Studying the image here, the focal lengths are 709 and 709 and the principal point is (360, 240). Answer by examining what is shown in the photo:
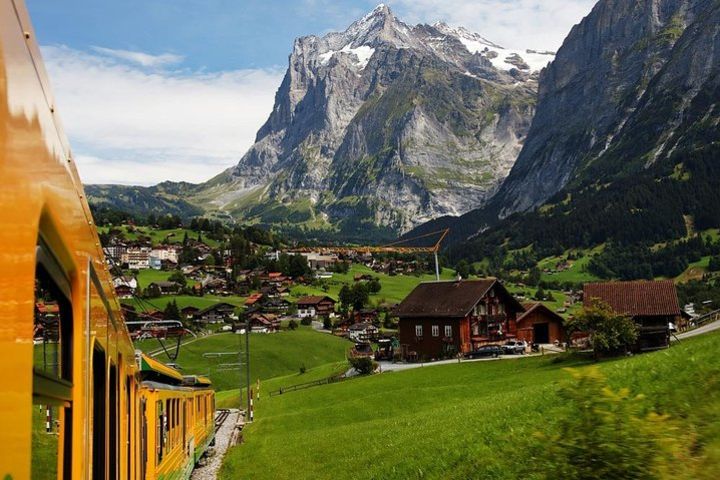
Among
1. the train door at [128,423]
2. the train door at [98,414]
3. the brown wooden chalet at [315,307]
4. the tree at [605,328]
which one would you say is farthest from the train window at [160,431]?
the brown wooden chalet at [315,307]

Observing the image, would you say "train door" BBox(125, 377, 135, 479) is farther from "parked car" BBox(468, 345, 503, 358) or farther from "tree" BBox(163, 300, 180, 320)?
"tree" BBox(163, 300, 180, 320)

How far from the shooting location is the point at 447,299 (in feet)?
285

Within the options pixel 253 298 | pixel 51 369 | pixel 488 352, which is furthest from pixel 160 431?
pixel 253 298

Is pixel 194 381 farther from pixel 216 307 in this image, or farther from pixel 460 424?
pixel 216 307

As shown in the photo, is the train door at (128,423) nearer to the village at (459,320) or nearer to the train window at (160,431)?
the train window at (160,431)

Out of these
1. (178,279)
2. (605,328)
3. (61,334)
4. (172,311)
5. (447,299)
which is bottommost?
(605,328)

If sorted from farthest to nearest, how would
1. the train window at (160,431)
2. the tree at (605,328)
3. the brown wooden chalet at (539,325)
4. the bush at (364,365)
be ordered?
the brown wooden chalet at (539,325), the bush at (364,365), the tree at (605,328), the train window at (160,431)

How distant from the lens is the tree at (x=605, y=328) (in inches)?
1989

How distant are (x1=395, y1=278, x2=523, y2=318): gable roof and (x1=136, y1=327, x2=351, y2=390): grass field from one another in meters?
27.9

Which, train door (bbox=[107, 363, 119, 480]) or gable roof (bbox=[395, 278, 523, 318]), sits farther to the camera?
gable roof (bbox=[395, 278, 523, 318])

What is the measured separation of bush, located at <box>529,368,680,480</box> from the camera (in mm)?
6223

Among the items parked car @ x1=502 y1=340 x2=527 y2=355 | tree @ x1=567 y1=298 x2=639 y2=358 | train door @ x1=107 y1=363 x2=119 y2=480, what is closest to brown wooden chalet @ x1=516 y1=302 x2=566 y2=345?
parked car @ x1=502 y1=340 x2=527 y2=355

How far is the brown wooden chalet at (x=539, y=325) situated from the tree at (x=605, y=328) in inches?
1526

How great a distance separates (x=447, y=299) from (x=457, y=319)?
4627mm
